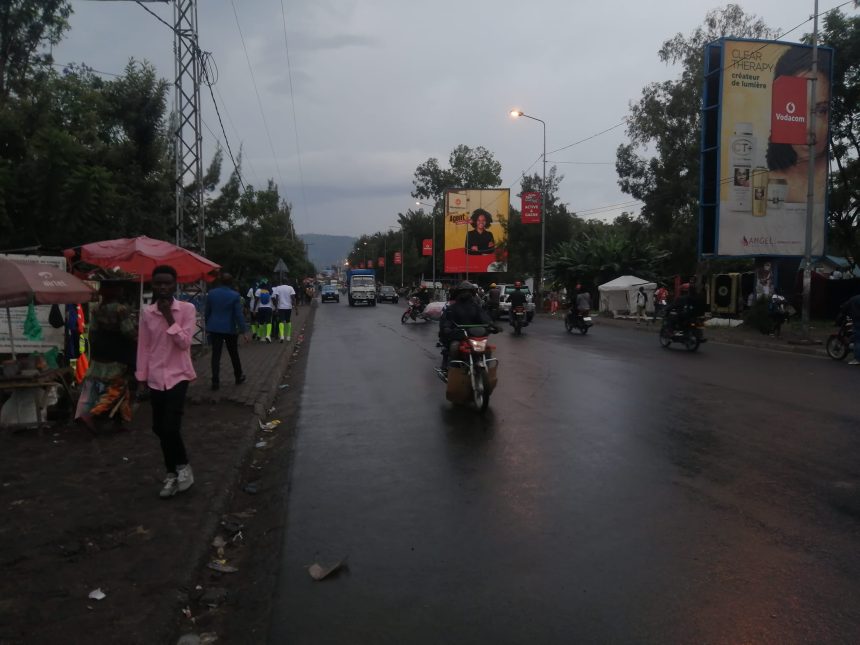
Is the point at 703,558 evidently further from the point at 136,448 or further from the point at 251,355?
the point at 251,355

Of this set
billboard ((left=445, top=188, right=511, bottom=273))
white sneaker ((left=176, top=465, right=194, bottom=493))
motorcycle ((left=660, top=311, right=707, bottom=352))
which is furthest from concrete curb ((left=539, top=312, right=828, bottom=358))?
billboard ((left=445, top=188, right=511, bottom=273))

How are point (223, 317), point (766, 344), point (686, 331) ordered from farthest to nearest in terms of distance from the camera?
1. point (766, 344)
2. point (686, 331)
3. point (223, 317)

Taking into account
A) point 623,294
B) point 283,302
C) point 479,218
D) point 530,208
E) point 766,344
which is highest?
point 479,218

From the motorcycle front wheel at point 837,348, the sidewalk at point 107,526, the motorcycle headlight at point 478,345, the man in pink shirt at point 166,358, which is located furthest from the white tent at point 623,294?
the man in pink shirt at point 166,358

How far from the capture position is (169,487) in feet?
18.0

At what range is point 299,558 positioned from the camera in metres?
4.44

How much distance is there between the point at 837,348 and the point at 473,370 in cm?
1093

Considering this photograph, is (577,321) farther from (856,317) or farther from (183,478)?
(183,478)

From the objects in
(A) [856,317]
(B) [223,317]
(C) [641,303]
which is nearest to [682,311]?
(A) [856,317]

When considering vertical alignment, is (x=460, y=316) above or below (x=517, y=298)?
above

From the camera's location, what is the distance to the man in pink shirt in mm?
5391

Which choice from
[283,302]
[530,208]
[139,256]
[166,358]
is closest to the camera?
[166,358]

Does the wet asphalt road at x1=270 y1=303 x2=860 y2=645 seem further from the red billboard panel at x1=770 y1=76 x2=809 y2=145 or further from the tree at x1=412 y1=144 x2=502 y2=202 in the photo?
the tree at x1=412 y1=144 x2=502 y2=202

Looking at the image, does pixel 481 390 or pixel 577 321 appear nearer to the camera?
pixel 481 390
